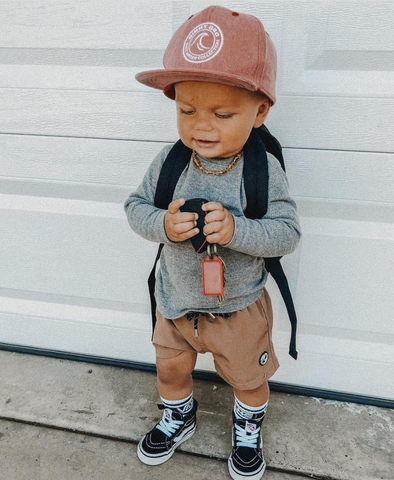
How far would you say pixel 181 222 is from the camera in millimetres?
1026

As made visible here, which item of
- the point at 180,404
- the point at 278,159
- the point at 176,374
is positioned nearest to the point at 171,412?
the point at 180,404

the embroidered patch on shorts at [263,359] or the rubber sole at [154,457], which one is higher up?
the embroidered patch on shorts at [263,359]

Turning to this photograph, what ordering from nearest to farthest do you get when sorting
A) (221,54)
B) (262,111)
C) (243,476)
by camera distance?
1. (221,54)
2. (262,111)
3. (243,476)

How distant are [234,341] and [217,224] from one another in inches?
15.8

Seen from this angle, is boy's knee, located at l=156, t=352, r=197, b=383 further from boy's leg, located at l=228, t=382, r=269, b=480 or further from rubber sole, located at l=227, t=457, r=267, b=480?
rubber sole, located at l=227, t=457, r=267, b=480

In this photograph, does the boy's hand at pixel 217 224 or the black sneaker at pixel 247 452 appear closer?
the boy's hand at pixel 217 224

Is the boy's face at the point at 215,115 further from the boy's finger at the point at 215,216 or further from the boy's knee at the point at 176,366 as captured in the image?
the boy's knee at the point at 176,366

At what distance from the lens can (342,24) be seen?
3.96 feet

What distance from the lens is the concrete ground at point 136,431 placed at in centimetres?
138

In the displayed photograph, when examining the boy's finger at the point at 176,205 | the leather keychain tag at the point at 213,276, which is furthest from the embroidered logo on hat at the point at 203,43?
the leather keychain tag at the point at 213,276

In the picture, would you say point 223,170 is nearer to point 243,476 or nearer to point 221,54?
point 221,54

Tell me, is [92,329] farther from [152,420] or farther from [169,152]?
[169,152]

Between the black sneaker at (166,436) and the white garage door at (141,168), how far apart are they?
361 millimetres

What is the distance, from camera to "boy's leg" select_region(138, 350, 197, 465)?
138 centimetres
